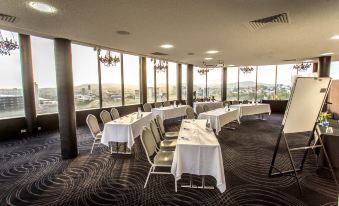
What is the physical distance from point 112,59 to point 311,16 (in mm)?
5139

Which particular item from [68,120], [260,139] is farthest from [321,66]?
[68,120]

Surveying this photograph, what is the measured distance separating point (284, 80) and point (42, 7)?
13048 mm

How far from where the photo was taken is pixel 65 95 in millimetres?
4441

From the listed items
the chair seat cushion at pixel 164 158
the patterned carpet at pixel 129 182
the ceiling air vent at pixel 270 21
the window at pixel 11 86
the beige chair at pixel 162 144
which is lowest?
the patterned carpet at pixel 129 182

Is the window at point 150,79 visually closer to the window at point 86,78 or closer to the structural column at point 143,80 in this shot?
the structural column at point 143,80

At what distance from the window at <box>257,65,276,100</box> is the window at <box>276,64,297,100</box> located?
0.34 m

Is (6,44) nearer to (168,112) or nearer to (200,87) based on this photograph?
(168,112)

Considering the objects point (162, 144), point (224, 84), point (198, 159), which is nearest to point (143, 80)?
point (162, 144)

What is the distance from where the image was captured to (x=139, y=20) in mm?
3121

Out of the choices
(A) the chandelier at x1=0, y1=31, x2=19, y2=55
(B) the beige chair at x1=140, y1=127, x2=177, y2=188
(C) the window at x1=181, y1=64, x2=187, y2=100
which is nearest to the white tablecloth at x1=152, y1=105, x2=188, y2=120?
(C) the window at x1=181, y1=64, x2=187, y2=100

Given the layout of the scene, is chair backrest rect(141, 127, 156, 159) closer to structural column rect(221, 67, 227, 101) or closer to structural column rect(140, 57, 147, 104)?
structural column rect(140, 57, 147, 104)

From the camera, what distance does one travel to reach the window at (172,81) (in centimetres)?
1116

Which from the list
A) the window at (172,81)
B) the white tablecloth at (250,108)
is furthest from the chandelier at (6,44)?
the white tablecloth at (250,108)

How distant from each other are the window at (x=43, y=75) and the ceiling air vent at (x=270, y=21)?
6690 mm
